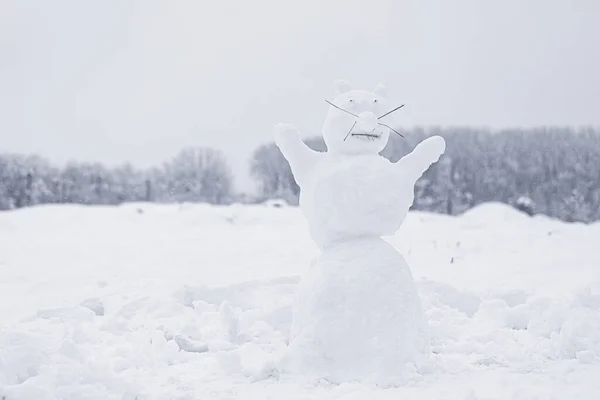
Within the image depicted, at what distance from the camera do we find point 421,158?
5660mm

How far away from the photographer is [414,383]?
14.9ft

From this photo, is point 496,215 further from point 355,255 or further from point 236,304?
point 355,255

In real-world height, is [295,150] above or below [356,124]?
below

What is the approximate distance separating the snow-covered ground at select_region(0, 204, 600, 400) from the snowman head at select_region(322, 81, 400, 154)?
2.09 metres

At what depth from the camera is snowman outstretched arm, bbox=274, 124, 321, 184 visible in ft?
17.7

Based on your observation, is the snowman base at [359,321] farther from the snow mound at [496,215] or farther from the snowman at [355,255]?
the snow mound at [496,215]

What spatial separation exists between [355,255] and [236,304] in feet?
12.0

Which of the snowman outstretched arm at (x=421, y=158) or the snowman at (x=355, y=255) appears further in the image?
the snowman outstretched arm at (x=421, y=158)

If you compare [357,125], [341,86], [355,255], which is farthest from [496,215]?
[355,255]

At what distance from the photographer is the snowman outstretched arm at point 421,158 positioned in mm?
5598

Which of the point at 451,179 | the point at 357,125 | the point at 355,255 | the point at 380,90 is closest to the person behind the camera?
the point at 355,255

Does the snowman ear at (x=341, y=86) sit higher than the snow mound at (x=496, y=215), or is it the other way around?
the snowman ear at (x=341, y=86)

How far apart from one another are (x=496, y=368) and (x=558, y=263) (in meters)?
6.46

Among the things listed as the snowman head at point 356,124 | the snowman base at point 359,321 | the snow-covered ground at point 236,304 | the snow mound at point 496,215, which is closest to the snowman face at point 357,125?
the snowman head at point 356,124
